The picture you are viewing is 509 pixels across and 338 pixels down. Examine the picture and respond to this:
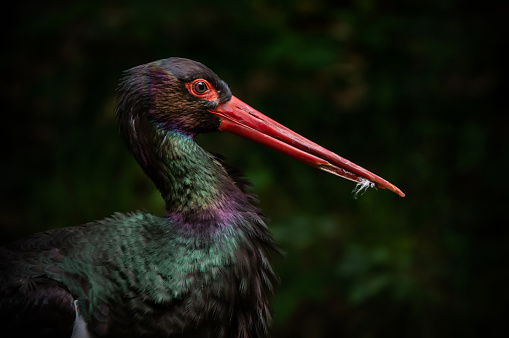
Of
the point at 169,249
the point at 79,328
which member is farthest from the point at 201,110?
the point at 79,328

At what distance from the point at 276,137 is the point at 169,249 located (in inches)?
18.8

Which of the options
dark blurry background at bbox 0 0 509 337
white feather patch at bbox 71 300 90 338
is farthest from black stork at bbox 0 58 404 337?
dark blurry background at bbox 0 0 509 337

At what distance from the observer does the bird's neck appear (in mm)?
1764

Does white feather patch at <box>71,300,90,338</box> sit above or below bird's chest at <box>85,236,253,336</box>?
below

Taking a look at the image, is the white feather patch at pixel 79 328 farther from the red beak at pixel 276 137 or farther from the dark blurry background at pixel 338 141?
the dark blurry background at pixel 338 141

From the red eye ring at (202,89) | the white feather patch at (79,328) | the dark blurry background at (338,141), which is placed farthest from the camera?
Answer: the dark blurry background at (338,141)

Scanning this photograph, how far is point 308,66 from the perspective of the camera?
3.15 m

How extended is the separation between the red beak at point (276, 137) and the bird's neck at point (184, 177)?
6.4 inches

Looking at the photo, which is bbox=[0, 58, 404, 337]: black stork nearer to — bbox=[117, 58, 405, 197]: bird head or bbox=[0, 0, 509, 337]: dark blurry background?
bbox=[117, 58, 405, 197]: bird head

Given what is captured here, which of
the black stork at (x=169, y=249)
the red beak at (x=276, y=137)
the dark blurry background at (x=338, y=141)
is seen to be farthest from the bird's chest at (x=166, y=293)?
the dark blurry background at (x=338, y=141)

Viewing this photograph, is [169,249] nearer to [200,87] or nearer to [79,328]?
[79,328]

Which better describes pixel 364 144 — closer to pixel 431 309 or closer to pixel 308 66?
pixel 308 66

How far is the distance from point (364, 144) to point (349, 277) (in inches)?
32.4

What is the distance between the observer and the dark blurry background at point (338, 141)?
320 cm
